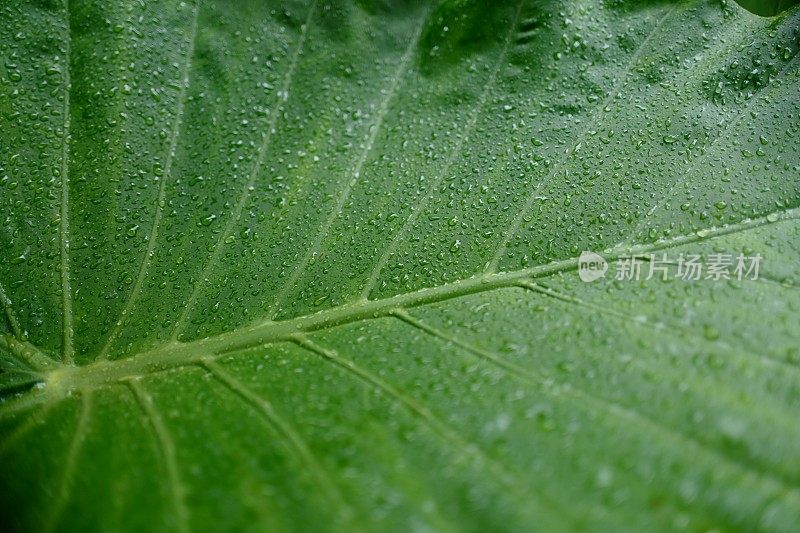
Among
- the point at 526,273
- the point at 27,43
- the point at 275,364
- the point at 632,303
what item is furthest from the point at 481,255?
the point at 27,43

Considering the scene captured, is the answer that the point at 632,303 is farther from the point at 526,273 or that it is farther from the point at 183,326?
the point at 183,326

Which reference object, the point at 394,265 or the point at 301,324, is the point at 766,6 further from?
the point at 301,324

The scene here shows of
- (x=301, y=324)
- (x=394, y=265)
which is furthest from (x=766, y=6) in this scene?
(x=301, y=324)

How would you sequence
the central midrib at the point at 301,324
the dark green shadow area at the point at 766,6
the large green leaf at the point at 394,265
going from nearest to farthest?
1. the large green leaf at the point at 394,265
2. the central midrib at the point at 301,324
3. the dark green shadow area at the point at 766,6

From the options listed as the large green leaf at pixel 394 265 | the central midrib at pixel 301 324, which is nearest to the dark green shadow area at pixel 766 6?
the large green leaf at pixel 394 265

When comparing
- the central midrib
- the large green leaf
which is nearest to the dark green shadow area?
the large green leaf

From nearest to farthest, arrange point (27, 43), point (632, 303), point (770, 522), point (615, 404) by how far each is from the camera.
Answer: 1. point (770, 522)
2. point (615, 404)
3. point (632, 303)
4. point (27, 43)

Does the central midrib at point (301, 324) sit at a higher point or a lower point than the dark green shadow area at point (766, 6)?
higher

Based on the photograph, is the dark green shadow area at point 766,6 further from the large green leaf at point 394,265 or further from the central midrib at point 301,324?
the central midrib at point 301,324
